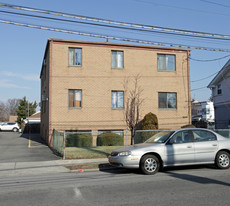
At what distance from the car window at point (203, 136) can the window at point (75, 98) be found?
1236 centimetres

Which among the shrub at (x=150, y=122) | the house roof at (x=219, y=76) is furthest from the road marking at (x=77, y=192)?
the house roof at (x=219, y=76)

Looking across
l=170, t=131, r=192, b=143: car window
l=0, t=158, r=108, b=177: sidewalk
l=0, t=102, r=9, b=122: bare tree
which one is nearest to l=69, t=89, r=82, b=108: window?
l=0, t=158, r=108, b=177: sidewalk

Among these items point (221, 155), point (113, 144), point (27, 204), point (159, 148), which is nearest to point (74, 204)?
point (27, 204)

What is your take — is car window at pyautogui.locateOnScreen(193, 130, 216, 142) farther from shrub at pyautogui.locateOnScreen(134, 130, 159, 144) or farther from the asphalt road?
shrub at pyautogui.locateOnScreen(134, 130, 159, 144)

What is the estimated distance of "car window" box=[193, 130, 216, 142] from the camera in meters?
9.67

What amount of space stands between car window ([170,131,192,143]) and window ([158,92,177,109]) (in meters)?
13.1

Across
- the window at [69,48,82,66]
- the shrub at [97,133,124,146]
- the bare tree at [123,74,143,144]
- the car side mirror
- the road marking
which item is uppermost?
the window at [69,48,82,66]

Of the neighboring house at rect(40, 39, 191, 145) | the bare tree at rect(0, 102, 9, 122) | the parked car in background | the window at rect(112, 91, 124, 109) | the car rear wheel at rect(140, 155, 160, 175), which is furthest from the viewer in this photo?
the bare tree at rect(0, 102, 9, 122)

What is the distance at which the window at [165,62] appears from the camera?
22.9 meters

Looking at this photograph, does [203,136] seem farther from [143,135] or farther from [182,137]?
[143,135]

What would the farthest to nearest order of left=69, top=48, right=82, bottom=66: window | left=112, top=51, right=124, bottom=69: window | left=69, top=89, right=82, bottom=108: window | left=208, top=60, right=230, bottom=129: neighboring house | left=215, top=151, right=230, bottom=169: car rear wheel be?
left=208, top=60, right=230, bottom=129: neighboring house → left=112, top=51, right=124, bottom=69: window → left=69, top=48, right=82, bottom=66: window → left=69, top=89, right=82, bottom=108: window → left=215, top=151, right=230, bottom=169: car rear wheel

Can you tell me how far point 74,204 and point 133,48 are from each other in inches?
704

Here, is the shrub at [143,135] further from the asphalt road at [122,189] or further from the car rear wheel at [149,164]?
the car rear wheel at [149,164]

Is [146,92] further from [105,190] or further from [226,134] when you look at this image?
[105,190]
